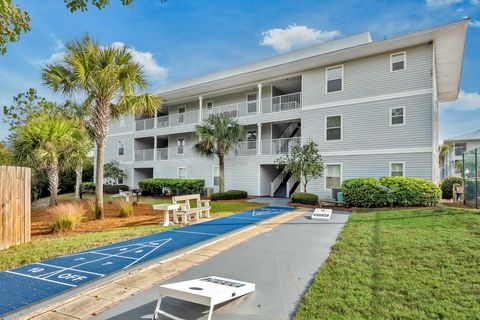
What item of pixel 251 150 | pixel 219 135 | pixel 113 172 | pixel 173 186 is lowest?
pixel 173 186

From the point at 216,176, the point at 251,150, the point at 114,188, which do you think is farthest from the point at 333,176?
the point at 114,188

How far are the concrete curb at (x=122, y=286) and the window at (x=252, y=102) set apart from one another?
1610 centimetres

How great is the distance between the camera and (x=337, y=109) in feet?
57.8

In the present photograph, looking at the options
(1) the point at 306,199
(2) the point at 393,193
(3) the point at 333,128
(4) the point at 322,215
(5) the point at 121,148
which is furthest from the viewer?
(5) the point at 121,148

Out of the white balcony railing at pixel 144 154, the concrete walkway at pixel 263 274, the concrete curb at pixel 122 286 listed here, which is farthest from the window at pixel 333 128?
the white balcony railing at pixel 144 154

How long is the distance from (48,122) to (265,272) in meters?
11.3

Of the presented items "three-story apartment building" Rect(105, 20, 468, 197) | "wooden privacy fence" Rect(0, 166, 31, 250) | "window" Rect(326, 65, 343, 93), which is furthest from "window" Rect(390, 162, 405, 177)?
"wooden privacy fence" Rect(0, 166, 31, 250)

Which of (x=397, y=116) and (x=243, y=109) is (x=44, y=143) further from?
(x=397, y=116)

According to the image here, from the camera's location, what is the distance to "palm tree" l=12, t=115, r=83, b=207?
1169 centimetres

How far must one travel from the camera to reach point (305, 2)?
487 inches

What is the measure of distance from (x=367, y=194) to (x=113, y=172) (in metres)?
22.4

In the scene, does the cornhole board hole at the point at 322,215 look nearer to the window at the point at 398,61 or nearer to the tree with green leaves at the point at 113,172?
the window at the point at 398,61

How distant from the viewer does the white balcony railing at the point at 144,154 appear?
27.6 meters

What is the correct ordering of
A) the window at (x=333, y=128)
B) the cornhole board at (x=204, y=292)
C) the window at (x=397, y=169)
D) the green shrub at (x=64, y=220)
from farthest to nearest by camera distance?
1. the window at (x=333, y=128)
2. the window at (x=397, y=169)
3. the green shrub at (x=64, y=220)
4. the cornhole board at (x=204, y=292)
